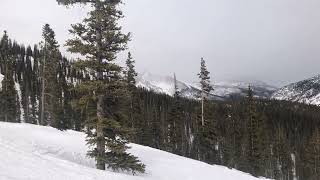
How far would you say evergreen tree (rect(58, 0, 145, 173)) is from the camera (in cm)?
2466

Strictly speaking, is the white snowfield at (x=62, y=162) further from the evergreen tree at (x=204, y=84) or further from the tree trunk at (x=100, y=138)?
the evergreen tree at (x=204, y=84)

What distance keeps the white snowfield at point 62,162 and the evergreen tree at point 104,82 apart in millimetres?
1403

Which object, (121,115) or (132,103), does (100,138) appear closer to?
(121,115)

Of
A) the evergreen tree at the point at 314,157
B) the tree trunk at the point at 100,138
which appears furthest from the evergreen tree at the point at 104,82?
the evergreen tree at the point at 314,157

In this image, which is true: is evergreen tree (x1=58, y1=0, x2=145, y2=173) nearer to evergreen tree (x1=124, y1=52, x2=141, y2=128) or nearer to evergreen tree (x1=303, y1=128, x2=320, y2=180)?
evergreen tree (x1=124, y1=52, x2=141, y2=128)

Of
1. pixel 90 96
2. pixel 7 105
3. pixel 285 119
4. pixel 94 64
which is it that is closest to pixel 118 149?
pixel 90 96

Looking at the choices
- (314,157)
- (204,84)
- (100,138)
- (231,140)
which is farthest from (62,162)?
(231,140)

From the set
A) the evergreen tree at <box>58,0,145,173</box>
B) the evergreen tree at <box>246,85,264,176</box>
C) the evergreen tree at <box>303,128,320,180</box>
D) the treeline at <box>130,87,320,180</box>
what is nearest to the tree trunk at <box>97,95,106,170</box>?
the evergreen tree at <box>58,0,145,173</box>

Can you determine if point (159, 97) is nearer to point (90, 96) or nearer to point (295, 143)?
point (295, 143)

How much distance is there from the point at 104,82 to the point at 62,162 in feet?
18.6

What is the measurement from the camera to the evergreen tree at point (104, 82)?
80.9 ft

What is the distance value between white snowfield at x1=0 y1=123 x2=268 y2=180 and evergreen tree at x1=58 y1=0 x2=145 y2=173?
1.40 meters

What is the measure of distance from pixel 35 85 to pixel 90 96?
364ft

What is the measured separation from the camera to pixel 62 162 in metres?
21.5
